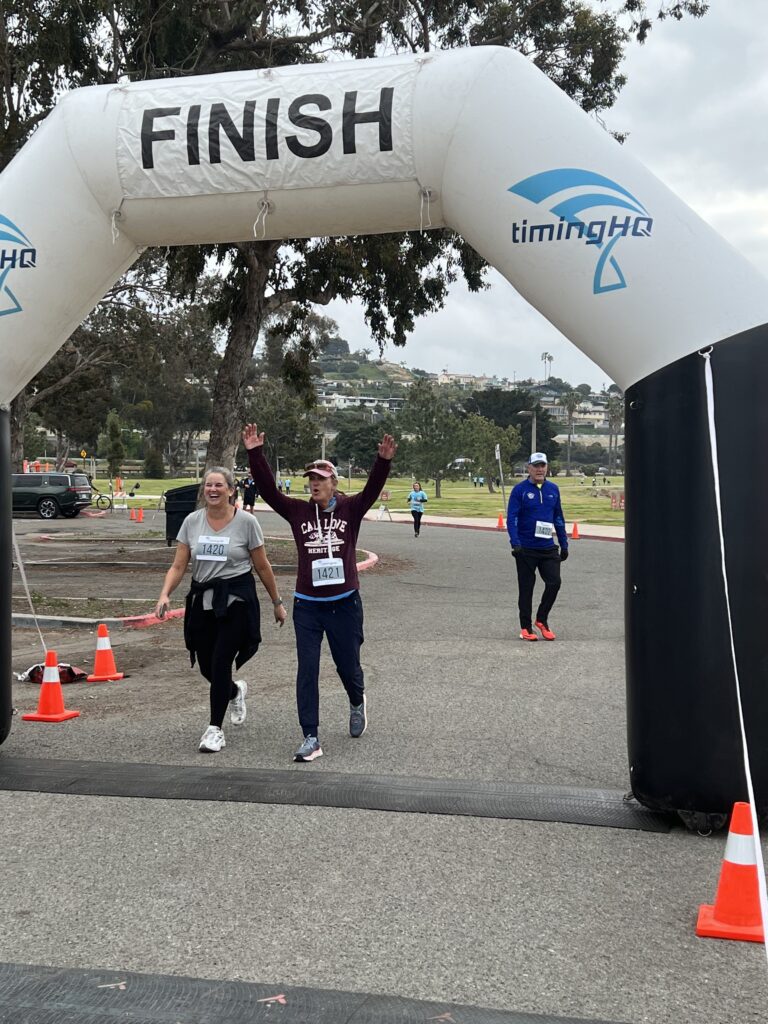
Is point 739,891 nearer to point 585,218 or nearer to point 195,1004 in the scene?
point 195,1004

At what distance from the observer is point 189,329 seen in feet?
117

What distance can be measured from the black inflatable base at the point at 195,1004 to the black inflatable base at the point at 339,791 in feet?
5.95

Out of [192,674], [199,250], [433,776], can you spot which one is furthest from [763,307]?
[199,250]

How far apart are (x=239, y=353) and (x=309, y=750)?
13256mm

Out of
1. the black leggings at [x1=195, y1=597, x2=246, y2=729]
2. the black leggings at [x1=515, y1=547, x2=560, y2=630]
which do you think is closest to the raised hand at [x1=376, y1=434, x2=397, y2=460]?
the black leggings at [x1=195, y1=597, x2=246, y2=729]

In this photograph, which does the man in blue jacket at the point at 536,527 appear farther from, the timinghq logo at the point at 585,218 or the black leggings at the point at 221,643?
the timinghq logo at the point at 585,218

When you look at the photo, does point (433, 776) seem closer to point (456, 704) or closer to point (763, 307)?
point (456, 704)

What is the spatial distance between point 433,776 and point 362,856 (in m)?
1.24

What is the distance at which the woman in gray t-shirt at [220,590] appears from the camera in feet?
20.3

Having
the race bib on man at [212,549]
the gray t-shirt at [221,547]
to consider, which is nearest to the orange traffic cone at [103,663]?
the gray t-shirt at [221,547]

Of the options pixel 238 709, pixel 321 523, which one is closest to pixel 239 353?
pixel 238 709

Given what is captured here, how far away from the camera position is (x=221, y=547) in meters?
6.25

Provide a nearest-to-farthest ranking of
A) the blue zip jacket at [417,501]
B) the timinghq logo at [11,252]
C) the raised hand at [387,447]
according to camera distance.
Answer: the timinghq logo at [11,252] < the raised hand at [387,447] < the blue zip jacket at [417,501]

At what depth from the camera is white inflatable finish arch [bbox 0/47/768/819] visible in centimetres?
495
